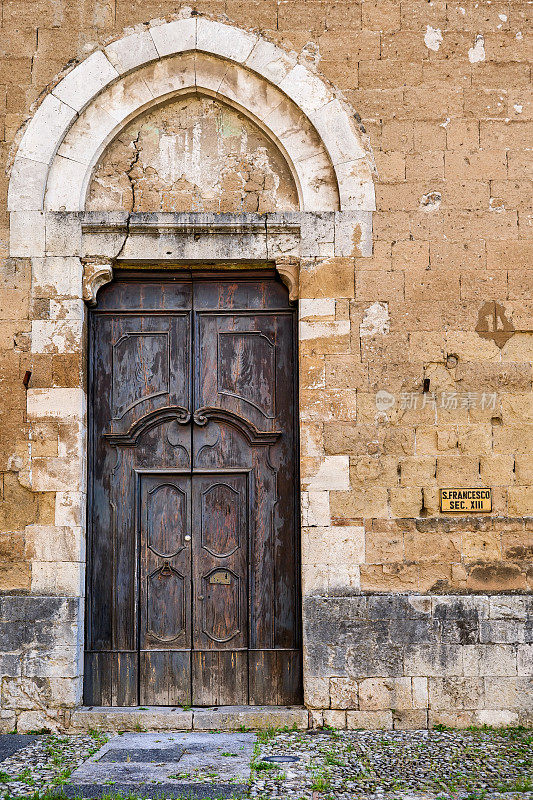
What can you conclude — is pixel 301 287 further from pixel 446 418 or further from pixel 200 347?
pixel 446 418

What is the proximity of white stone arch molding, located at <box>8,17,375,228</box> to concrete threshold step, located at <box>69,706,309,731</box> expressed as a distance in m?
3.30

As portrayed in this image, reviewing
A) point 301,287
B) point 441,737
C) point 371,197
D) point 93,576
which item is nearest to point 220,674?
point 93,576

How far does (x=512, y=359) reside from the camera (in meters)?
6.11

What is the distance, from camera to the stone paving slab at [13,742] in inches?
205

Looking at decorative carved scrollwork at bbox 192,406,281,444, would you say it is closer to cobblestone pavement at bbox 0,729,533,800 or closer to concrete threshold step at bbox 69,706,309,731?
concrete threshold step at bbox 69,706,309,731

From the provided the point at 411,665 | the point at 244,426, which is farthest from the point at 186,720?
the point at 244,426

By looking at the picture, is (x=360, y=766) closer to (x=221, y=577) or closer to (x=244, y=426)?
(x=221, y=577)

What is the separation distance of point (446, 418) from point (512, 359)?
62 cm

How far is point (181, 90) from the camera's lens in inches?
248

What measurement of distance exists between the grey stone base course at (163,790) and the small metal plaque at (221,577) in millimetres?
1802

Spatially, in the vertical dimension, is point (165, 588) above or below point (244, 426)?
below

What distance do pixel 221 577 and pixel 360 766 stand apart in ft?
5.67

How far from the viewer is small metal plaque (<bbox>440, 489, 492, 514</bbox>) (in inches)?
235

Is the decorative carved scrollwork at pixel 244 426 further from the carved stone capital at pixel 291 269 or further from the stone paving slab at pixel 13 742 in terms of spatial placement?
the stone paving slab at pixel 13 742
